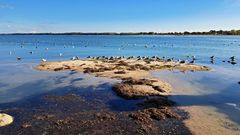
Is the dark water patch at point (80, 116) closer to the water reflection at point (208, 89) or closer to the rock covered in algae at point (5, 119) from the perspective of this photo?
the rock covered in algae at point (5, 119)

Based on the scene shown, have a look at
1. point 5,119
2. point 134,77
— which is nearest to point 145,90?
point 134,77

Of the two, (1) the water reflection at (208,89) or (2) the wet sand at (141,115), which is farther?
(1) the water reflection at (208,89)

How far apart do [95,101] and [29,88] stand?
28.2 ft

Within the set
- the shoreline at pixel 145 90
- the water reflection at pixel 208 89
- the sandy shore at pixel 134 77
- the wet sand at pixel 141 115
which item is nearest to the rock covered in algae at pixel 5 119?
the wet sand at pixel 141 115

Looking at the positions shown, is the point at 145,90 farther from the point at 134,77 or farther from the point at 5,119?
the point at 5,119

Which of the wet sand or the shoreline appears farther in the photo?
the shoreline

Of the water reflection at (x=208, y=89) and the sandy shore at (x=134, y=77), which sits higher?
the sandy shore at (x=134, y=77)

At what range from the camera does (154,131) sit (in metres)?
17.3

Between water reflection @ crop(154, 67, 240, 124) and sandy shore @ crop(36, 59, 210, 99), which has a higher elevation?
sandy shore @ crop(36, 59, 210, 99)

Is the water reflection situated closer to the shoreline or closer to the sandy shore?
the shoreline

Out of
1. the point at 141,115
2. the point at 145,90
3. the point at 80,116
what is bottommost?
the point at 80,116

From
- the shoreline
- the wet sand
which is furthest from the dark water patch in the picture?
the shoreline

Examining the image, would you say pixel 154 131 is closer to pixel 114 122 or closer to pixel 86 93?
pixel 114 122

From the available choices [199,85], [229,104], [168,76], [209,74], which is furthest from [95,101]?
[209,74]
